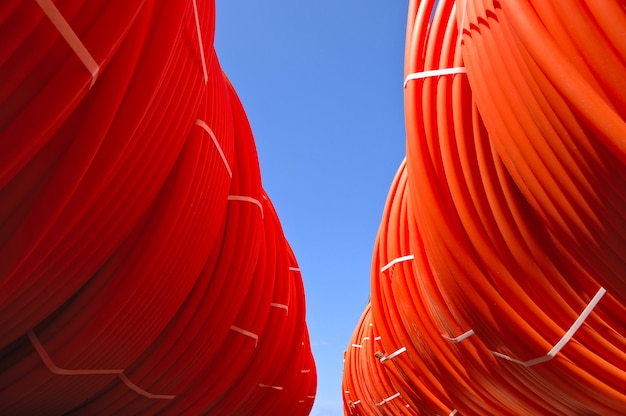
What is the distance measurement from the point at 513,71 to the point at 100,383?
1.58 metres

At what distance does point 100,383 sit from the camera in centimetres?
192

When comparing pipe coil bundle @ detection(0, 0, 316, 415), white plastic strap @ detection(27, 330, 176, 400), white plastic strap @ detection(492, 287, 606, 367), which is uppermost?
white plastic strap @ detection(492, 287, 606, 367)

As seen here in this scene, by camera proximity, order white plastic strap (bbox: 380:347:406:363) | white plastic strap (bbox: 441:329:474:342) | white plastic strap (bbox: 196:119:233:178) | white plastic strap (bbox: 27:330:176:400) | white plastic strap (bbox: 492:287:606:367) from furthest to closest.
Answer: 1. white plastic strap (bbox: 380:347:406:363)
2. white plastic strap (bbox: 441:329:474:342)
3. white plastic strap (bbox: 196:119:233:178)
4. white plastic strap (bbox: 27:330:176:400)
5. white plastic strap (bbox: 492:287:606:367)

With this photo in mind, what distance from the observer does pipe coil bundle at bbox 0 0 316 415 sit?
993mm

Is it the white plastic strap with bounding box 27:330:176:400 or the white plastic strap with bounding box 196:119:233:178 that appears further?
the white plastic strap with bounding box 196:119:233:178

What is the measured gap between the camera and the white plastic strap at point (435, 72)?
1.67 m

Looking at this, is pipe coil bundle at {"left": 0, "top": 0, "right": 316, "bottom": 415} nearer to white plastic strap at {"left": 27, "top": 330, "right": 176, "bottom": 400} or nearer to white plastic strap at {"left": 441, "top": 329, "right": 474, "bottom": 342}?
white plastic strap at {"left": 27, "top": 330, "right": 176, "bottom": 400}

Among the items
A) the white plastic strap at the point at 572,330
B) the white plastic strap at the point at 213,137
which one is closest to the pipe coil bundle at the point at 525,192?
the white plastic strap at the point at 572,330

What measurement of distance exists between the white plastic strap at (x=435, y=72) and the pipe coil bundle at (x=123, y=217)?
62 centimetres

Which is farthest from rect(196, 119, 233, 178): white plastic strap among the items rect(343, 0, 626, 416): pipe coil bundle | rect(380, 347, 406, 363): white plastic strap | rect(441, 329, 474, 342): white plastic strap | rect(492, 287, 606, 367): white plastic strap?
rect(380, 347, 406, 363): white plastic strap

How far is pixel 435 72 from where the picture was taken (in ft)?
5.66

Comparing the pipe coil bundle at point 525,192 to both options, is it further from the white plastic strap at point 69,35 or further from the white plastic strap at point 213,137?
the white plastic strap at point 69,35

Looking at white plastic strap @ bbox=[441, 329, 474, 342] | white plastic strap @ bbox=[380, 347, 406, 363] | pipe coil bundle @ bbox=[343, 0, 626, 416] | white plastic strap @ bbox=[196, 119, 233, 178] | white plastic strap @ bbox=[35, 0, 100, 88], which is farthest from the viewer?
white plastic strap @ bbox=[380, 347, 406, 363]

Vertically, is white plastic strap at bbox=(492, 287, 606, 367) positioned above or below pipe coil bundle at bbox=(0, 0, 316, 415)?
above
